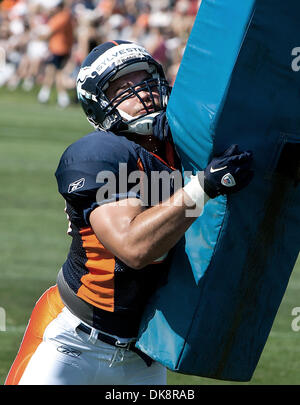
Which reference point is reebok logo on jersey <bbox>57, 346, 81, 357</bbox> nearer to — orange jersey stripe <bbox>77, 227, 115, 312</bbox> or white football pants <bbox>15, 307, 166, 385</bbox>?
white football pants <bbox>15, 307, 166, 385</bbox>

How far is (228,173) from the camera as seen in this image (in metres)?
2.84

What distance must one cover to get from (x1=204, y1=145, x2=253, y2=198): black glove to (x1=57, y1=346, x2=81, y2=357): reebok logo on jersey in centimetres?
89

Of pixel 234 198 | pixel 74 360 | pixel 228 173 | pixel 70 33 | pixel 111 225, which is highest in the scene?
pixel 228 173

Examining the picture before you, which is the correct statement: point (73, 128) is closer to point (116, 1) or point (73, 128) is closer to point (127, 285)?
point (116, 1)

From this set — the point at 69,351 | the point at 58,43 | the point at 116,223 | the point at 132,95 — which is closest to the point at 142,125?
the point at 132,95

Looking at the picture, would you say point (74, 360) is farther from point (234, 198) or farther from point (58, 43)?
point (58, 43)

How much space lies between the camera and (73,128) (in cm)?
1603

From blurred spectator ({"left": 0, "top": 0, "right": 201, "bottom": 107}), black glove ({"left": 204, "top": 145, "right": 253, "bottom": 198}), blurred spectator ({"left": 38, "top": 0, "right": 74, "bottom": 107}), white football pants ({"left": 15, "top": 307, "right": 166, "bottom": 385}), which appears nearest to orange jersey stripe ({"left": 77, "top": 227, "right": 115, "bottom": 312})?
white football pants ({"left": 15, "top": 307, "right": 166, "bottom": 385})

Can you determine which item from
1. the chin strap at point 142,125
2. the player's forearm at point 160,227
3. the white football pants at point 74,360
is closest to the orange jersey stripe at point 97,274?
the white football pants at point 74,360

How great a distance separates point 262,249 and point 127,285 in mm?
546

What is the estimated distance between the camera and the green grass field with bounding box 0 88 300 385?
5566 millimetres

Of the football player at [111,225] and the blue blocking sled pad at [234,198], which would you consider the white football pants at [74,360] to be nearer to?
the football player at [111,225]

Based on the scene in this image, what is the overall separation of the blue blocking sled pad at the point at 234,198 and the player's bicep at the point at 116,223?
11.7 inches

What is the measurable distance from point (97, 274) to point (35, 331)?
15.0 inches
